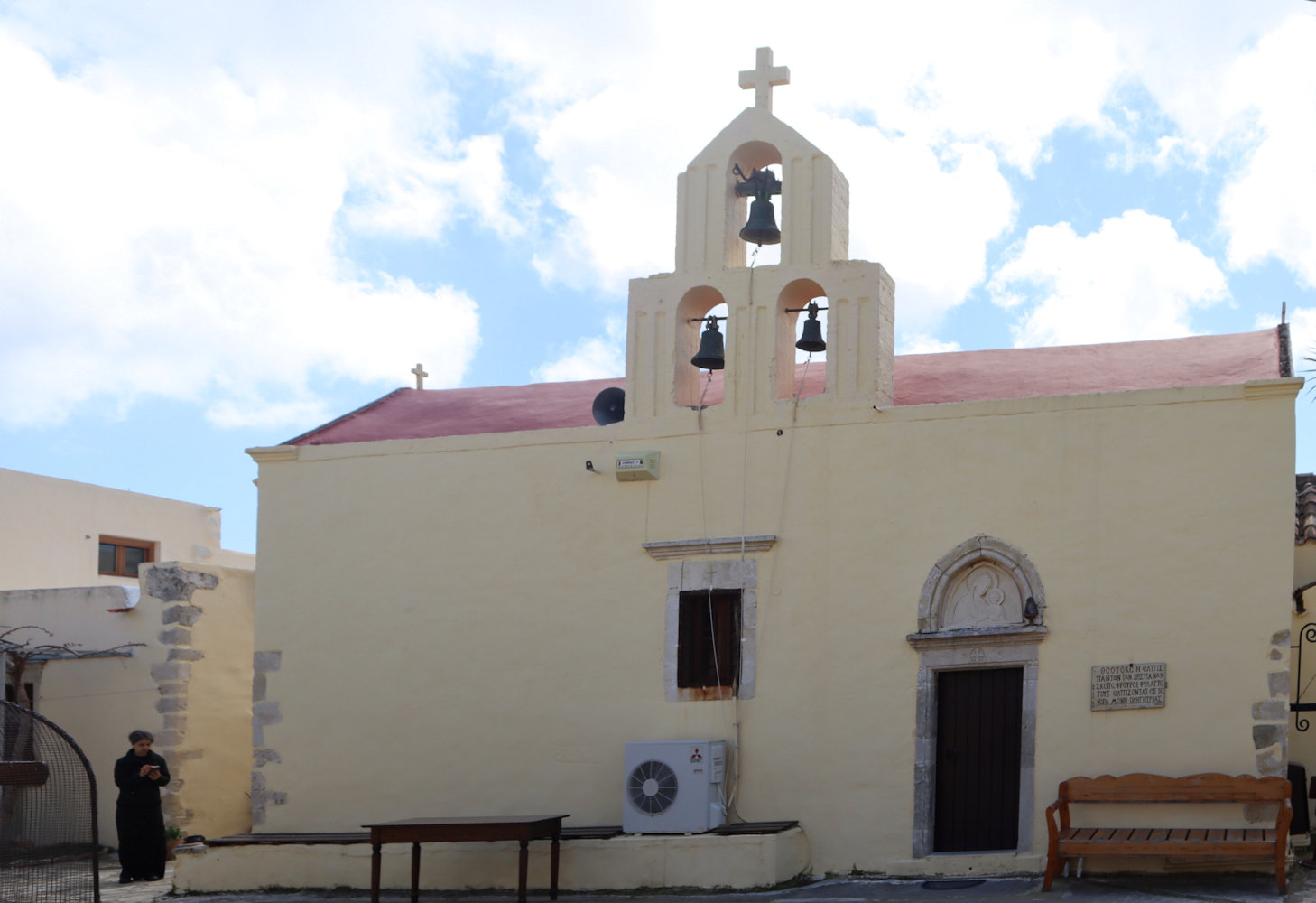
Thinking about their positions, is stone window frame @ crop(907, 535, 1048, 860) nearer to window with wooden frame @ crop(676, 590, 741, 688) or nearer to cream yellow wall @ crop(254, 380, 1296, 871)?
cream yellow wall @ crop(254, 380, 1296, 871)

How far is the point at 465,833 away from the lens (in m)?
10.4

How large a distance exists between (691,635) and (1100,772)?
3.12m

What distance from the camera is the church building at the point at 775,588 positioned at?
1045cm

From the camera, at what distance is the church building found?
10453 millimetres

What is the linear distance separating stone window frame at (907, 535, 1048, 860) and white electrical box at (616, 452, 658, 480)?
2290 millimetres

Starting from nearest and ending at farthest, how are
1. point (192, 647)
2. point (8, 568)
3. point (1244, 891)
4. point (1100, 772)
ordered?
1. point (1244, 891)
2. point (1100, 772)
3. point (192, 647)
4. point (8, 568)

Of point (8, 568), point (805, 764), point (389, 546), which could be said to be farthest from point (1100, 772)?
point (8, 568)

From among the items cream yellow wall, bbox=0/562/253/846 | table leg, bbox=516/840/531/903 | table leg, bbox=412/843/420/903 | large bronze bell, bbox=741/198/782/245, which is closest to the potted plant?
cream yellow wall, bbox=0/562/253/846

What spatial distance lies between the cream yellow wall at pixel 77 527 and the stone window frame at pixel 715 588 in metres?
8.14

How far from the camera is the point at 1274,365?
11.0 metres

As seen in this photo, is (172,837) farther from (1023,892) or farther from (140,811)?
(1023,892)

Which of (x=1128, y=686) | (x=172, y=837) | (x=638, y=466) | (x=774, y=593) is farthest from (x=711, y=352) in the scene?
(x=172, y=837)

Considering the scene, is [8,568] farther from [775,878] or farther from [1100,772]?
[1100,772]

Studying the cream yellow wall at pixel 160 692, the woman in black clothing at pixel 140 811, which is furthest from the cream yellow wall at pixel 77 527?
the woman in black clothing at pixel 140 811
